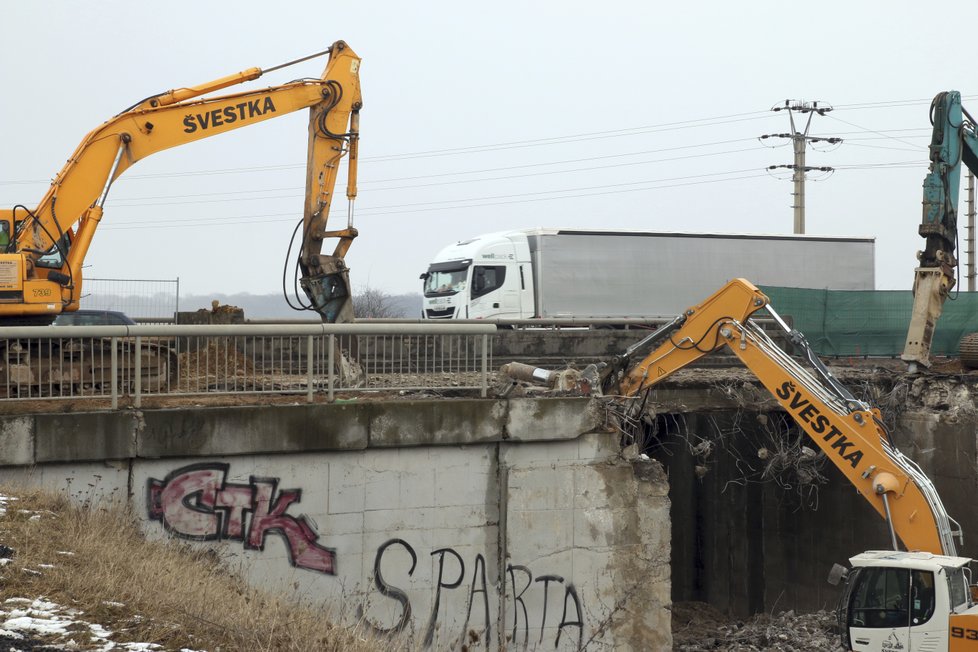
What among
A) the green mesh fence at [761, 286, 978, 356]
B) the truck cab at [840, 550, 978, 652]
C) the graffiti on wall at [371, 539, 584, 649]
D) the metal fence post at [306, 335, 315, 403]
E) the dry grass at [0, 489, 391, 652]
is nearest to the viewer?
the dry grass at [0, 489, 391, 652]

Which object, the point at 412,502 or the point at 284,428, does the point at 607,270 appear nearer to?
the point at 412,502

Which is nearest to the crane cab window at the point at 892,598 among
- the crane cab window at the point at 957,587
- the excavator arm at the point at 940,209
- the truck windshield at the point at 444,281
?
the crane cab window at the point at 957,587

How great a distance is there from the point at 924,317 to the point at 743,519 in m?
5.36

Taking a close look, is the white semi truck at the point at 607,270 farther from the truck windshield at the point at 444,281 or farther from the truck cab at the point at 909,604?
the truck cab at the point at 909,604

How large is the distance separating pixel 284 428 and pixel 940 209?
13694mm

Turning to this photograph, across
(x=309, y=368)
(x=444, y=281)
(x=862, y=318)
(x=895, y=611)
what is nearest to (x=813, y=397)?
(x=895, y=611)

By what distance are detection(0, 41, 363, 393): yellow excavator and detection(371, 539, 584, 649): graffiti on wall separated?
364 cm

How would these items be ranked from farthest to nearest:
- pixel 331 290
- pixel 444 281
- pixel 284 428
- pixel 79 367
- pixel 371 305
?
pixel 371 305 → pixel 444 281 → pixel 331 290 → pixel 79 367 → pixel 284 428

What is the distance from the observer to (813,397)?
13.6m

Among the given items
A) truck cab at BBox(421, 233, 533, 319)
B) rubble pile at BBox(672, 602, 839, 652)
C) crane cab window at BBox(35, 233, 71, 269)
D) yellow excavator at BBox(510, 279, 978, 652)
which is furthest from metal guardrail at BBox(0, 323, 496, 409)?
truck cab at BBox(421, 233, 533, 319)

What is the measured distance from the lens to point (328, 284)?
15078mm

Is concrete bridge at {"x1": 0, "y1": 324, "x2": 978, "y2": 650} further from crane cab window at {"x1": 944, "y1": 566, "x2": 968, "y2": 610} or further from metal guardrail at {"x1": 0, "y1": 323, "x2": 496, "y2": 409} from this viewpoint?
crane cab window at {"x1": 944, "y1": 566, "x2": 968, "y2": 610}

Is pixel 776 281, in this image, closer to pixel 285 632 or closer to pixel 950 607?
pixel 950 607

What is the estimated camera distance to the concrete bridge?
37.5 feet
